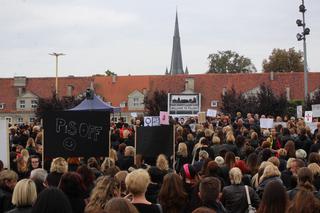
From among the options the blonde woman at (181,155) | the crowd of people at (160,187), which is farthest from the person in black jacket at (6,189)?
the blonde woman at (181,155)

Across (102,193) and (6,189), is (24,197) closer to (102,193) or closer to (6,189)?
(102,193)

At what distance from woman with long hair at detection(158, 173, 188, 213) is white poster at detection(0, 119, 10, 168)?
13.7 ft

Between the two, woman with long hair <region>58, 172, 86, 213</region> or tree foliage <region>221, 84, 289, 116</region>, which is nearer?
woman with long hair <region>58, 172, 86, 213</region>

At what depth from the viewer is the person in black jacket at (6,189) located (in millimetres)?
7793

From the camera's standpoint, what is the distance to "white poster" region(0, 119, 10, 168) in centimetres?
1065

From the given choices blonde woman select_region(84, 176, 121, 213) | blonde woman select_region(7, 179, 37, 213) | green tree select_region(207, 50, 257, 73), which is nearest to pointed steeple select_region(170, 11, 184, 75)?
green tree select_region(207, 50, 257, 73)

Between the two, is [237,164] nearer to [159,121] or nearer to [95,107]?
[159,121]

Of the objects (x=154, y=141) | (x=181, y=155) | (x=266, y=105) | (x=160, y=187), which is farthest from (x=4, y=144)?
(x=266, y=105)

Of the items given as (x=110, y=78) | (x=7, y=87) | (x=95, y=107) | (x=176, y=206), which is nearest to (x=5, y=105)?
(x=7, y=87)

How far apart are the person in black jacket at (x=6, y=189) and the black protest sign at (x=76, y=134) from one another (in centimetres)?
255

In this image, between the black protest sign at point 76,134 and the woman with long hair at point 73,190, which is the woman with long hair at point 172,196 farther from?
the black protest sign at point 76,134

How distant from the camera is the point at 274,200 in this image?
6195mm

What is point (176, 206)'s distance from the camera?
730 cm

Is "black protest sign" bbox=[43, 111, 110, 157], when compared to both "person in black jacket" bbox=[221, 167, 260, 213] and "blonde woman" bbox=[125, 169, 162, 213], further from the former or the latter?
"blonde woman" bbox=[125, 169, 162, 213]
